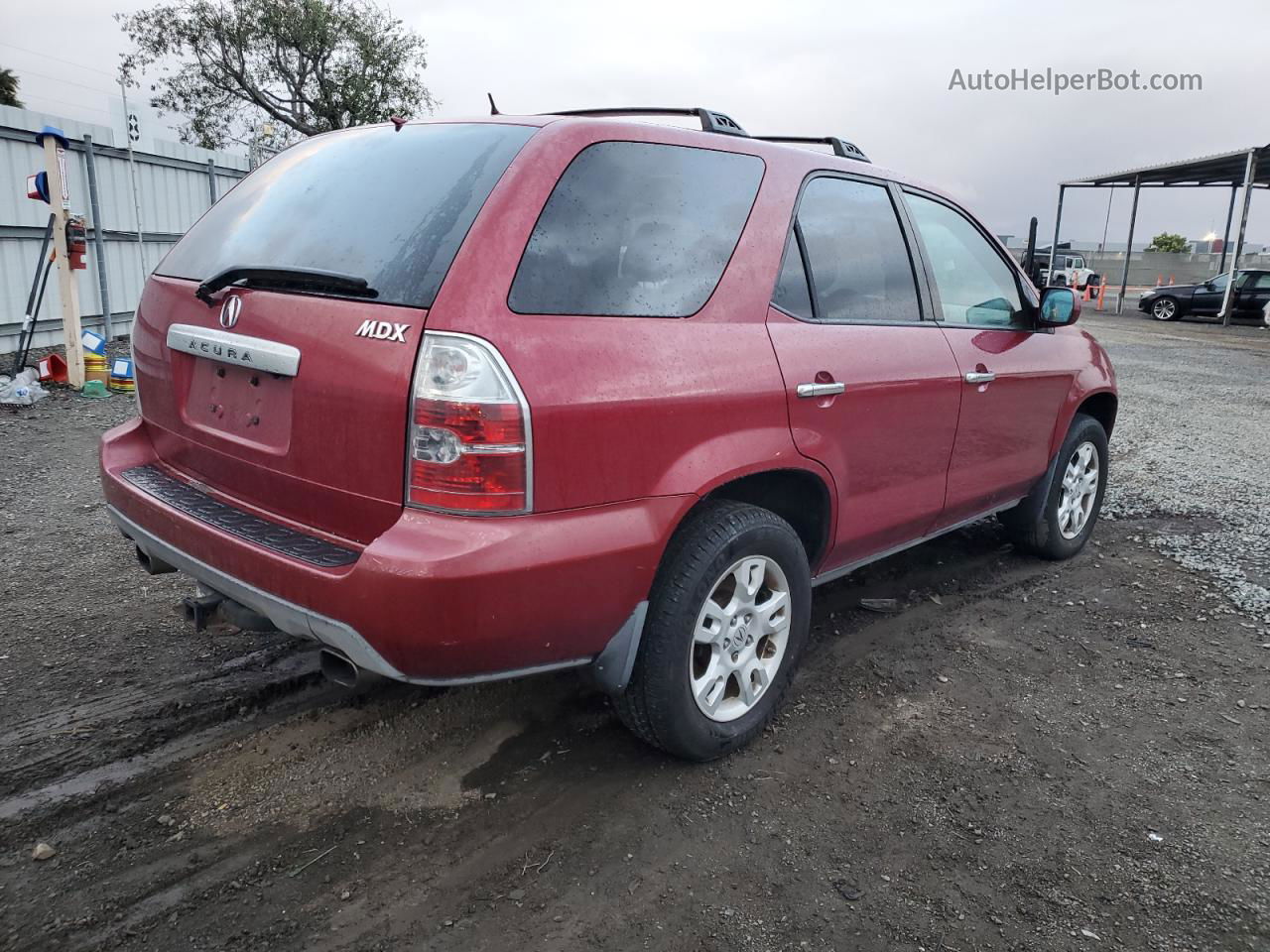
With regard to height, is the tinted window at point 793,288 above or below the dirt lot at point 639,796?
above

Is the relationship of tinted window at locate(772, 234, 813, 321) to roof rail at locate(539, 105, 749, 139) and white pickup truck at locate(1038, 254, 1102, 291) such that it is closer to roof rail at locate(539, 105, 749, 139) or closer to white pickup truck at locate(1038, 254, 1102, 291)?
roof rail at locate(539, 105, 749, 139)

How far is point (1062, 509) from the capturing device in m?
4.64

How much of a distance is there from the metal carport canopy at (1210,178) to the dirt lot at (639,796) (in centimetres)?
2231

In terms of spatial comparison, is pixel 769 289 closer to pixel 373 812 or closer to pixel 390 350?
pixel 390 350

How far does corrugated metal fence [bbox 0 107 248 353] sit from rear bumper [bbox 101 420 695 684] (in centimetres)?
861

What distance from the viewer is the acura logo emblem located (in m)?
2.48

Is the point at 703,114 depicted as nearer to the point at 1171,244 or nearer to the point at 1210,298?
the point at 1210,298

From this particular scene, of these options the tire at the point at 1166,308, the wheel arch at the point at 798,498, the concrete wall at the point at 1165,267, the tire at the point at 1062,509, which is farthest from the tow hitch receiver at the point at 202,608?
the concrete wall at the point at 1165,267

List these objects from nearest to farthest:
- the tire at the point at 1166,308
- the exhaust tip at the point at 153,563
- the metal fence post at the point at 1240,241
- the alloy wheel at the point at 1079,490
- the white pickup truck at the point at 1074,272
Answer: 1. the exhaust tip at the point at 153,563
2. the alloy wheel at the point at 1079,490
3. the metal fence post at the point at 1240,241
4. the tire at the point at 1166,308
5. the white pickup truck at the point at 1074,272

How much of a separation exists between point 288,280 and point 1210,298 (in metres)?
26.8

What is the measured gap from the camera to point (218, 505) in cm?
259

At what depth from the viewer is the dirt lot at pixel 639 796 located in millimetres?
2191

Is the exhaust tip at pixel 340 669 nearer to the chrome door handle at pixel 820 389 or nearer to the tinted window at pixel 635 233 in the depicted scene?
the tinted window at pixel 635 233

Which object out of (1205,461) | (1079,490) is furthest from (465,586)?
(1205,461)
